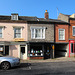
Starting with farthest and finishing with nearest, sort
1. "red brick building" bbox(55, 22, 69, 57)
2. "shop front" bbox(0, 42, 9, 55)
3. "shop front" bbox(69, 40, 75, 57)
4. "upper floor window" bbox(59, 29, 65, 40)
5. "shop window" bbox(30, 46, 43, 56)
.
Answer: "shop front" bbox(69, 40, 75, 57)
"upper floor window" bbox(59, 29, 65, 40)
"red brick building" bbox(55, 22, 69, 57)
"shop window" bbox(30, 46, 43, 56)
"shop front" bbox(0, 42, 9, 55)

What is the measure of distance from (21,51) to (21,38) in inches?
81.0

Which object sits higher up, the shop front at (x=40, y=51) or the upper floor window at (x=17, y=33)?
the upper floor window at (x=17, y=33)

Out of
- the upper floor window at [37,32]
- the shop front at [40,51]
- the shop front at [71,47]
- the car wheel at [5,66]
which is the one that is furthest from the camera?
the shop front at [71,47]

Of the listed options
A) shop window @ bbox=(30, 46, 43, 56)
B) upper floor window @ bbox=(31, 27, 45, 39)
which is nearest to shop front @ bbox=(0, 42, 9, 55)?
shop window @ bbox=(30, 46, 43, 56)

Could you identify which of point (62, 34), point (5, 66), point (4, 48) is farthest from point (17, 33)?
point (5, 66)

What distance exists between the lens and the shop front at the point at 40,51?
15.0 meters

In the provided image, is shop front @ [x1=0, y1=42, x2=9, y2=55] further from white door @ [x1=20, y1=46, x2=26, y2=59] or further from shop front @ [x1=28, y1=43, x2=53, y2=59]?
shop front @ [x1=28, y1=43, x2=53, y2=59]

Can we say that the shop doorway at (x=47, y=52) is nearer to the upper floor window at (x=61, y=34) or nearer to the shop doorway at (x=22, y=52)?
the upper floor window at (x=61, y=34)

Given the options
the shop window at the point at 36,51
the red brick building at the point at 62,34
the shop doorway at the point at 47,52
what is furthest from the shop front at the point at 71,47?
the shop window at the point at 36,51

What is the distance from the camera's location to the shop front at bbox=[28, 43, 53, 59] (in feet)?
49.2

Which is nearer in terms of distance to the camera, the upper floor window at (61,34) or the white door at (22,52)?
the white door at (22,52)

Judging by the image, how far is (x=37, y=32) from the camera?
51.8ft

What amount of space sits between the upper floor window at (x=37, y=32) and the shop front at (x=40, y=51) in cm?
132

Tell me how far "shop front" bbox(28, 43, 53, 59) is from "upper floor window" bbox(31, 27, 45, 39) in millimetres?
1322
